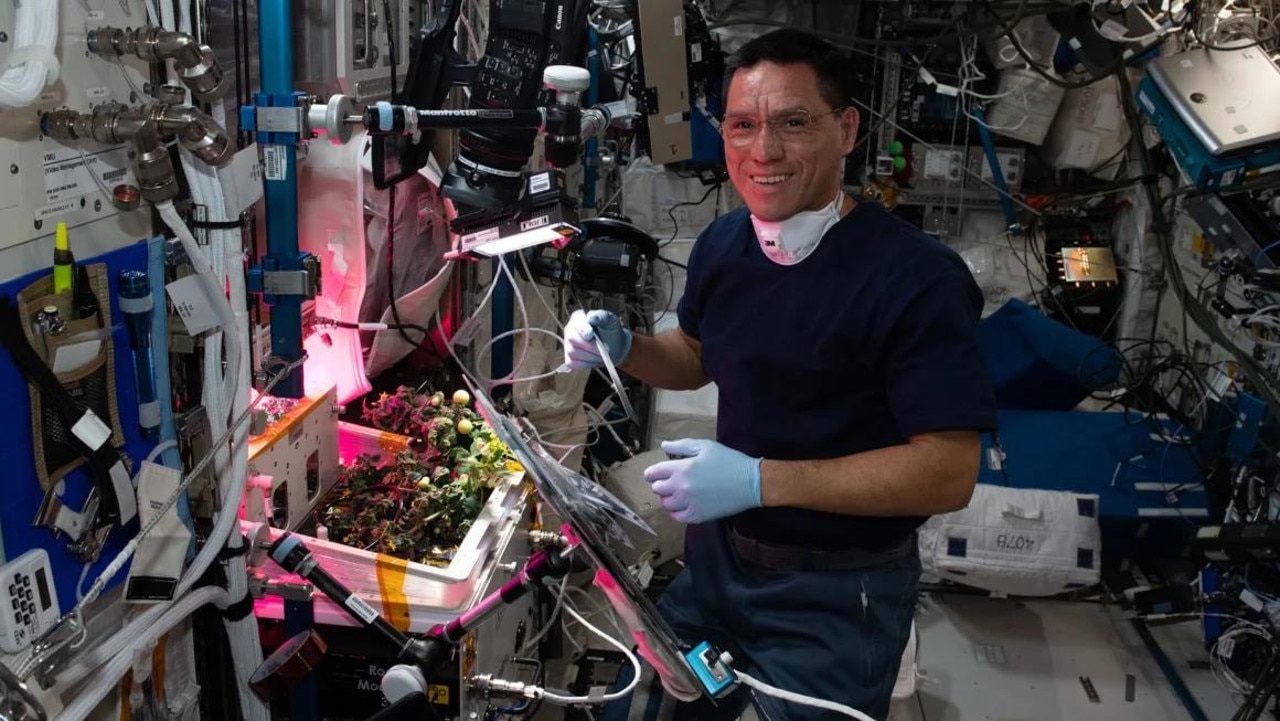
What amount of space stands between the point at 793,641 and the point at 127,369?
1241mm

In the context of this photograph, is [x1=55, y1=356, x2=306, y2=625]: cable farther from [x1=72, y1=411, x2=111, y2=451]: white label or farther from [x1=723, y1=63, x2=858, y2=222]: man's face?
[x1=723, y1=63, x2=858, y2=222]: man's face

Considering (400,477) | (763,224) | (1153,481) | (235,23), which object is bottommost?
(1153,481)

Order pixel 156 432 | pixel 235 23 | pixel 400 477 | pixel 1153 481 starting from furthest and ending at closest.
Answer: pixel 1153 481, pixel 400 477, pixel 235 23, pixel 156 432

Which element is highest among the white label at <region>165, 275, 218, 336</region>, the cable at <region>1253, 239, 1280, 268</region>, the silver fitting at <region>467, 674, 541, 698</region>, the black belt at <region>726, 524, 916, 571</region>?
the white label at <region>165, 275, 218, 336</region>

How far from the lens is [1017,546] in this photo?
3570mm

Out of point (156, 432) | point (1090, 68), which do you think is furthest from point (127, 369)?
point (1090, 68)

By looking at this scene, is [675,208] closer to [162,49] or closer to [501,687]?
[501,687]

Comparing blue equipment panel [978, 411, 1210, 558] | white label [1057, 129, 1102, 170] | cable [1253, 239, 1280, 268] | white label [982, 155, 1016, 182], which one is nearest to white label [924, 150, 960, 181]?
white label [982, 155, 1016, 182]

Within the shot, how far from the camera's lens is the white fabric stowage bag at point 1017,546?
3555 mm

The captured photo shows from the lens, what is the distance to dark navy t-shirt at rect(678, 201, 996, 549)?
1672 millimetres

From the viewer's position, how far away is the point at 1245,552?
3.03 meters

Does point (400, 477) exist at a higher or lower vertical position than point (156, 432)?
lower

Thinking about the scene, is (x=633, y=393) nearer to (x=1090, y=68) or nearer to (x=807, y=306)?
(x=1090, y=68)

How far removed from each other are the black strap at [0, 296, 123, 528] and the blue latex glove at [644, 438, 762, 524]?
2.88 ft
